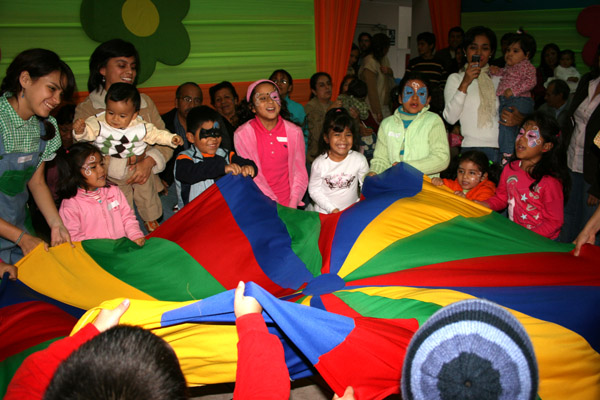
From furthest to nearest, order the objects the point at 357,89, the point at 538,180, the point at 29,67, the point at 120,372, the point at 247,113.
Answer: the point at 357,89 → the point at 247,113 → the point at 538,180 → the point at 29,67 → the point at 120,372

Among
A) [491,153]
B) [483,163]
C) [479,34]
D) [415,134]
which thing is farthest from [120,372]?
[479,34]

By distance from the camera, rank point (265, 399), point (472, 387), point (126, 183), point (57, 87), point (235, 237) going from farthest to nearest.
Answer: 1. point (126, 183)
2. point (235, 237)
3. point (57, 87)
4. point (265, 399)
5. point (472, 387)

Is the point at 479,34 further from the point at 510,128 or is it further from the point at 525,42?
the point at 510,128

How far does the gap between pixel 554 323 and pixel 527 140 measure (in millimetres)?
1482

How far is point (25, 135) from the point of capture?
2354 millimetres

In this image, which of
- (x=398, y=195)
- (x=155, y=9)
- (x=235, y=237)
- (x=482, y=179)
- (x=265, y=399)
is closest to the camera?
(x=265, y=399)

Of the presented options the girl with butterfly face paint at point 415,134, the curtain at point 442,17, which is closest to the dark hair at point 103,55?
the girl with butterfly face paint at point 415,134

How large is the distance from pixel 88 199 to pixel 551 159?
285 cm

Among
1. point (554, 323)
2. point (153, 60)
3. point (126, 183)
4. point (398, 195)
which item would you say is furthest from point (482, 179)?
point (153, 60)

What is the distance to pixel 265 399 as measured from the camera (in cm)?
119

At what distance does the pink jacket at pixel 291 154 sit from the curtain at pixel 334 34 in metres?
3.26

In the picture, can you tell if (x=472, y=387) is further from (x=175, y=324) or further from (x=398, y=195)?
(x=398, y=195)

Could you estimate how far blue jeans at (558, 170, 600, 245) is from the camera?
365 cm

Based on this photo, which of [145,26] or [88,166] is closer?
[88,166]
